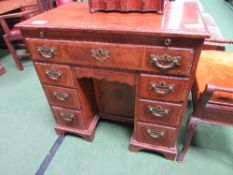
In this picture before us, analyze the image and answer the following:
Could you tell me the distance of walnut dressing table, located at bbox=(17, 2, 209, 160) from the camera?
771mm

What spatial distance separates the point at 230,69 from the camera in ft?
3.39

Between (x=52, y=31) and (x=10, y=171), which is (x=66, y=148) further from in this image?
(x=52, y=31)

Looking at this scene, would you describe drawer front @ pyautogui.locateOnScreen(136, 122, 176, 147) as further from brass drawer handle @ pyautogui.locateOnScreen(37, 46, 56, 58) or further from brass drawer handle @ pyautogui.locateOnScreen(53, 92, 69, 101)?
brass drawer handle @ pyautogui.locateOnScreen(37, 46, 56, 58)

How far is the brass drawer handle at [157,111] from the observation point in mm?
974

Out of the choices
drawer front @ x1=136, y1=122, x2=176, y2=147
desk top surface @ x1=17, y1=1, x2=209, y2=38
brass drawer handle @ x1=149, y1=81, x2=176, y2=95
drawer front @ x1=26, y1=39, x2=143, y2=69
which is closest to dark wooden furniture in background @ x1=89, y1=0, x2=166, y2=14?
desk top surface @ x1=17, y1=1, x2=209, y2=38

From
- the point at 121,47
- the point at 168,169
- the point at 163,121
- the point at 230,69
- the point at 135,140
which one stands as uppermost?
the point at 121,47

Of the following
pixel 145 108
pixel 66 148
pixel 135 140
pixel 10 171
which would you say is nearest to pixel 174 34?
pixel 145 108

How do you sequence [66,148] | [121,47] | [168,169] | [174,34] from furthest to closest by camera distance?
[66,148]
[168,169]
[121,47]
[174,34]

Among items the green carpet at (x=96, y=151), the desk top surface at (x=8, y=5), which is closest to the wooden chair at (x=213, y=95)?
the green carpet at (x=96, y=151)

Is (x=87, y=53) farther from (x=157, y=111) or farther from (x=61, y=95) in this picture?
(x=157, y=111)

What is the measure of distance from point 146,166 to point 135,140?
18cm

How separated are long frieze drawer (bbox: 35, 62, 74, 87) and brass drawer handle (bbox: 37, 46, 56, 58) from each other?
7 centimetres

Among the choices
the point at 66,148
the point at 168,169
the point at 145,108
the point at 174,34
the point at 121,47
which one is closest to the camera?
the point at 174,34

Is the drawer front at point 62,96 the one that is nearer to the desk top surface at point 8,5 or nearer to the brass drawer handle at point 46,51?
the brass drawer handle at point 46,51
